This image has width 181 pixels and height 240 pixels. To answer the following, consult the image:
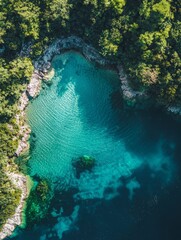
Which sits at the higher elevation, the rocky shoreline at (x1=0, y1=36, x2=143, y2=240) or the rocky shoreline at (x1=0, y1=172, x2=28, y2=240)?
the rocky shoreline at (x1=0, y1=36, x2=143, y2=240)

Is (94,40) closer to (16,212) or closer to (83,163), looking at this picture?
(83,163)

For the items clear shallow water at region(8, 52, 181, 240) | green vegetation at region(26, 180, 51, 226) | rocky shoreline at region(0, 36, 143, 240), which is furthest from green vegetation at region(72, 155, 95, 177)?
rocky shoreline at region(0, 36, 143, 240)

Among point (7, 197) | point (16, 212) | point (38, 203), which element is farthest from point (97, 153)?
point (16, 212)

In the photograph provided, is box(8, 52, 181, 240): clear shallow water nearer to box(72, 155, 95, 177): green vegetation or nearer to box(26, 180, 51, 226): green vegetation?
box(72, 155, 95, 177): green vegetation

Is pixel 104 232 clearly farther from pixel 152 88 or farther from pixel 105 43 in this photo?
pixel 105 43

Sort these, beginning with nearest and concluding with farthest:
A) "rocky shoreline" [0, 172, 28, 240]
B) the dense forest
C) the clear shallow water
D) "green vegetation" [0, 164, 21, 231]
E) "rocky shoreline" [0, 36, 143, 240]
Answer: the dense forest < "green vegetation" [0, 164, 21, 231] < "rocky shoreline" [0, 172, 28, 240] < "rocky shoreline" [0, 36, 143, 240] < the clear shallow water

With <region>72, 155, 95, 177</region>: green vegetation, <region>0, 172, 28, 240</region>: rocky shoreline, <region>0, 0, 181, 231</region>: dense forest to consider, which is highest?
<region>0, 0, 181, 231</region>: dense forest
